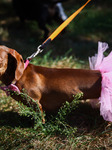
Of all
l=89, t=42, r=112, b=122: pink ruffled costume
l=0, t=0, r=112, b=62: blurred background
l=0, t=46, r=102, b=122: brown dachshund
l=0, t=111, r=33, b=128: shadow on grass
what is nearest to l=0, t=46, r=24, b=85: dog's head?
l=0, t=46, r=102, b=122: brown dachshund

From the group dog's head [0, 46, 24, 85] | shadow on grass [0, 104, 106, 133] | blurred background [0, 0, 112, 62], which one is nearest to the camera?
dog's head [0, 46, 24, 85]

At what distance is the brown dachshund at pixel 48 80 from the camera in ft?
7.73

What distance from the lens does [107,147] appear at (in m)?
2.31

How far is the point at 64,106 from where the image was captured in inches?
87.0

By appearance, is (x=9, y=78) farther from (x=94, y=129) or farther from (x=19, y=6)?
(x=19, y=6)

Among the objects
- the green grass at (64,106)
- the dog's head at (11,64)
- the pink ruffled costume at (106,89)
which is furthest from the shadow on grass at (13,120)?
the pink ruffled costume at (106,89)

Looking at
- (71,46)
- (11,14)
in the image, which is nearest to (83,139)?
(71,46)

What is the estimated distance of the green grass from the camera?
2.36 meters

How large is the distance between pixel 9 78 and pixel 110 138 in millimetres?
1381

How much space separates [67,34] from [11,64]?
11.4 feet

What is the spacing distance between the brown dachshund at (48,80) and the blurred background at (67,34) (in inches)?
73.7

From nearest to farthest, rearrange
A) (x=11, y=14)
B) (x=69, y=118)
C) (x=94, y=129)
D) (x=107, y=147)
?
(x=107, y=147) → (x=94, y=129) → (x=69, y=118) → (x=11, y=14)

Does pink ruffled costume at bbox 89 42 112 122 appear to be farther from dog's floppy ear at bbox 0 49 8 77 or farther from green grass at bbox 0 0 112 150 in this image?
dog's floppy ear at bbox 0 49 8 77

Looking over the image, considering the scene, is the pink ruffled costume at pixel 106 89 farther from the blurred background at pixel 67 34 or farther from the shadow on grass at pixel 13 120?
Answer: the blurred background at pixel 67 34
